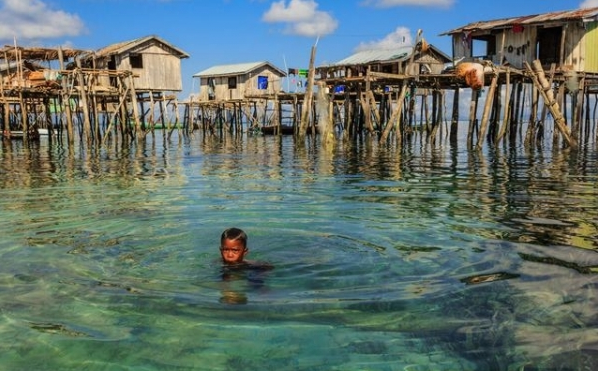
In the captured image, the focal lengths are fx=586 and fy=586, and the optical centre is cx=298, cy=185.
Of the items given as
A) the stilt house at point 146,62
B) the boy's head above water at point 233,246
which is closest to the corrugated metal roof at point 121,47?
the stilt house at point 146,62

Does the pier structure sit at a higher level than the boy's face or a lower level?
higher

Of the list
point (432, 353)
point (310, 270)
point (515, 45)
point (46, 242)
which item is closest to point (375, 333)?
point (432, 353)

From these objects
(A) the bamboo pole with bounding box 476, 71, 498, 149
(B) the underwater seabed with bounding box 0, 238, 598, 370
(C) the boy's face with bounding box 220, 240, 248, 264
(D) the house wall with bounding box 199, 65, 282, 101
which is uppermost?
(D) the house wall with bounding box 199, 65, 282, 101

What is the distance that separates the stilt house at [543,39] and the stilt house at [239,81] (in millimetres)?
25113

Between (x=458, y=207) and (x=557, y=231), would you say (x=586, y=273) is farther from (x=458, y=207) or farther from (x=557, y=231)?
(x=458, y=207)

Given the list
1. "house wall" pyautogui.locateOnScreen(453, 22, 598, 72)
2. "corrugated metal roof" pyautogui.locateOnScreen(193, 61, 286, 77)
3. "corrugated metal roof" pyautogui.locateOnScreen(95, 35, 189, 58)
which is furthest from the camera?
"corrugated metal roof" pyautogui.locateOnScreen(193, 61, 286, 77)

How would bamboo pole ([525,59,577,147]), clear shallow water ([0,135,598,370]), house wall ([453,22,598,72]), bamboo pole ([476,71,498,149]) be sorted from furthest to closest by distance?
house wall ([453,22,598,72])
bamboo pole ([476,71,498,149])
bamboo pole ([525,59,577,147])
clear shallow water ([0,135,598,370])

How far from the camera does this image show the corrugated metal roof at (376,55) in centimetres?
3878

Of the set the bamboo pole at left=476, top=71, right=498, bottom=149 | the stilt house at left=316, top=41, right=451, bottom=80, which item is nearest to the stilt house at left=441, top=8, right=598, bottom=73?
the bamboo pole at left=476, top=71, right=498, bottom=149

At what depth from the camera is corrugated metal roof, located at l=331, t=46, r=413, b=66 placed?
38.8 m

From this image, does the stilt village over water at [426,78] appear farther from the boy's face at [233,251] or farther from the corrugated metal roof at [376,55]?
the boy's face at [233,251]

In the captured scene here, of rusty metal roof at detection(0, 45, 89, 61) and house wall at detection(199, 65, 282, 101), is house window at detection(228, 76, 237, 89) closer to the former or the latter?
house wall at detection(199, 65, 282, 101)

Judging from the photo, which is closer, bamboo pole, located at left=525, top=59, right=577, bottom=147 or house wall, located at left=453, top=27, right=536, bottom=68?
bamboo pole, located at left=525, top=59, right=577, bottom=147

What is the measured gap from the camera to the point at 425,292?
16.8ft
